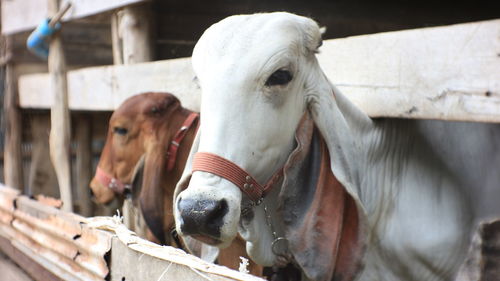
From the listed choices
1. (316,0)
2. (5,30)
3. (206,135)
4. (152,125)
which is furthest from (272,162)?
(5,30)

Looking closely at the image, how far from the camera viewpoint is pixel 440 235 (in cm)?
208

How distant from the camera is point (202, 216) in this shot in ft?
5.30

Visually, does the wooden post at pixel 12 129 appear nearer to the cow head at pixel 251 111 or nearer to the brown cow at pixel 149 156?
the brown cow at pixel 149 156

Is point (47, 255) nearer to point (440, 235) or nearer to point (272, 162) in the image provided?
point (272, 162)

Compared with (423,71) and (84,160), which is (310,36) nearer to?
(423,71)

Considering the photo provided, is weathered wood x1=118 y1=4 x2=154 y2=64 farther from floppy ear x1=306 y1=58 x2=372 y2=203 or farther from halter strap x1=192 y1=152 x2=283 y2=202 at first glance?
halter strap x1=192 y1=152 x2=283 y2=202

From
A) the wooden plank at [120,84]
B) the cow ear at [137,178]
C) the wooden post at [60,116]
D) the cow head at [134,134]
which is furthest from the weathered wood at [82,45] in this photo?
the cow ear at [137,178]

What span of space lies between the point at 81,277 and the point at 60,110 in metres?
2.65

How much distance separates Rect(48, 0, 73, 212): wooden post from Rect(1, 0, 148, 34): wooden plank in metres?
0.33

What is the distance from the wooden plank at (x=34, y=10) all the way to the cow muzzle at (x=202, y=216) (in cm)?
198

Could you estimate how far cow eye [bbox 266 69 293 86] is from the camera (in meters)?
1.82

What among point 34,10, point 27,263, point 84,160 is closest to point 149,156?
point 27,263

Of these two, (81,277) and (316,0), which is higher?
(316,0)

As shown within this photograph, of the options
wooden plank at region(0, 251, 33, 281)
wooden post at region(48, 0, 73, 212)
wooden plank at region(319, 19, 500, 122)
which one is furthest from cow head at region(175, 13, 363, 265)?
wooden post at region(48, 0, 73, 212)
